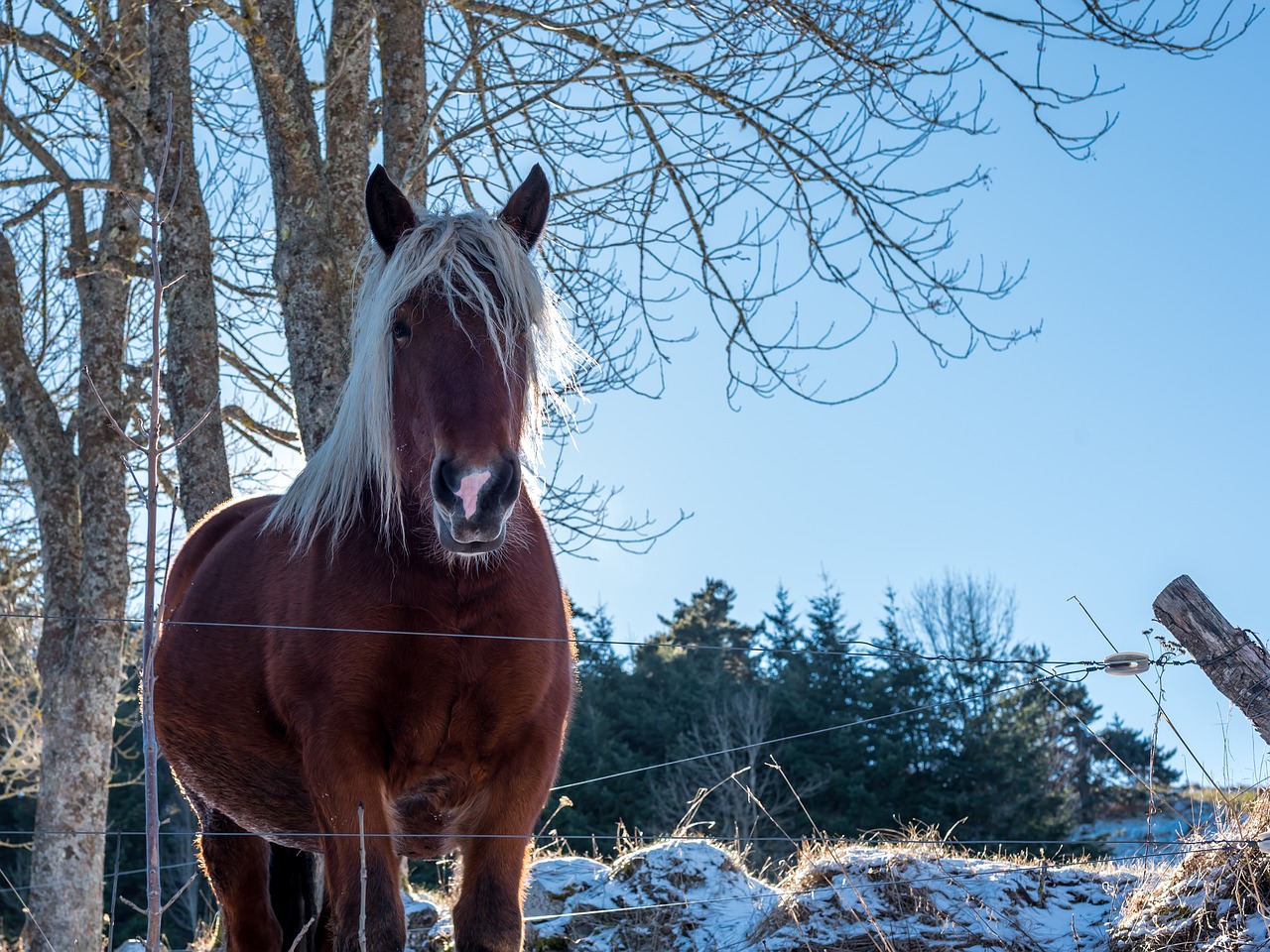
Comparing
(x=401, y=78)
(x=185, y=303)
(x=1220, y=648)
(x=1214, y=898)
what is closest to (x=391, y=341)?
(x=1220, y=648)

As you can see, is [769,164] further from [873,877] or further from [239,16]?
[873,877]

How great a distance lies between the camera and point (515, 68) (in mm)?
8016

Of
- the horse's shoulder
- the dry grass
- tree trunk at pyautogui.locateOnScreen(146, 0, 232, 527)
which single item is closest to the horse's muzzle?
the horse's shoulder

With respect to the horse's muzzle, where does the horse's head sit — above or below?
above

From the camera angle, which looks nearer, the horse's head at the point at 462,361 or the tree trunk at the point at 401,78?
the horse's head at the point at 462,361

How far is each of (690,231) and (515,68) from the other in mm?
1698

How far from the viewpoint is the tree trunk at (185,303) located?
22.5 ft

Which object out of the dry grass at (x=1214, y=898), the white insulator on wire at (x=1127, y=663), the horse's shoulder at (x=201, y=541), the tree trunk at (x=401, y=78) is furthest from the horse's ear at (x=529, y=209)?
the tree trunk at (x=401, y=78)

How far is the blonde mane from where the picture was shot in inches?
121

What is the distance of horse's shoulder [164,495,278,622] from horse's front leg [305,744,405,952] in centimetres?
168

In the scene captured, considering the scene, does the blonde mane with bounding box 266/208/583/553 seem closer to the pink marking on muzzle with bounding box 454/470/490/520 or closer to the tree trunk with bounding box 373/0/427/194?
the pink marking on muzzle with bounding box 454/470/490/520

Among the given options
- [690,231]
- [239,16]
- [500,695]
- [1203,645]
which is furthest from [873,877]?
[239,16]

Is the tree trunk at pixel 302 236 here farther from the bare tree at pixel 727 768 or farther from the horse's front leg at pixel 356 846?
the bare tree at pixel 727 768

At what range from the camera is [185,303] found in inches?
279
